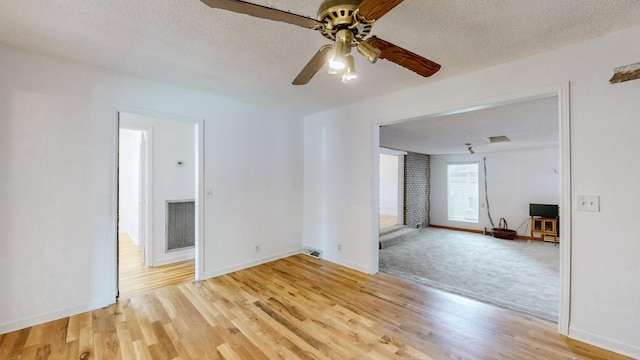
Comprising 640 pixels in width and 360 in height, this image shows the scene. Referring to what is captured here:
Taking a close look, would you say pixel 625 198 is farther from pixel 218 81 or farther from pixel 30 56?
pixel 30 56

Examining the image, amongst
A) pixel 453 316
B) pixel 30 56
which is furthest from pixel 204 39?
pixel 453 316

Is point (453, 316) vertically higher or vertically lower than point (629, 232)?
lower

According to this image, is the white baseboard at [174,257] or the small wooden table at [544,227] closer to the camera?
the white baseboard at [174,257]

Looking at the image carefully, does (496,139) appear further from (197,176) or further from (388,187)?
(197,176)

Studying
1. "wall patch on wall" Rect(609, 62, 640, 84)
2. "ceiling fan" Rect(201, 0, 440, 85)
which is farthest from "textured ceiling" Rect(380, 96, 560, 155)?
"ceiling fan" Rect(201, 0, 440, 85)

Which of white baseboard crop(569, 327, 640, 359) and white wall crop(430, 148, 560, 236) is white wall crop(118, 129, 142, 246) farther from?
white wall crop(430, 148, 560, 236)

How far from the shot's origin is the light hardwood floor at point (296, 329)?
6.15 ft

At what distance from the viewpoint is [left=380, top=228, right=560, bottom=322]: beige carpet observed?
9.59 ft

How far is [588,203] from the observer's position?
6.53ft

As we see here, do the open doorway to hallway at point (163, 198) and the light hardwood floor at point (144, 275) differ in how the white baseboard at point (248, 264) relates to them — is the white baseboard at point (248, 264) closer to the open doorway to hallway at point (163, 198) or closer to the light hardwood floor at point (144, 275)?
the light hardwood floor at point (144, 275)

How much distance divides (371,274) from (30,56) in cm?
412

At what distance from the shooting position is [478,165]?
762 cm

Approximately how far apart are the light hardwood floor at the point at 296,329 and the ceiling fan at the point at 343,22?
1.99 metres

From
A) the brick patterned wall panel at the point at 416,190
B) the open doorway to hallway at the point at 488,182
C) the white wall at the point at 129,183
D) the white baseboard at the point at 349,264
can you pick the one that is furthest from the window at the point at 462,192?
the white wall at the point at 129,183
